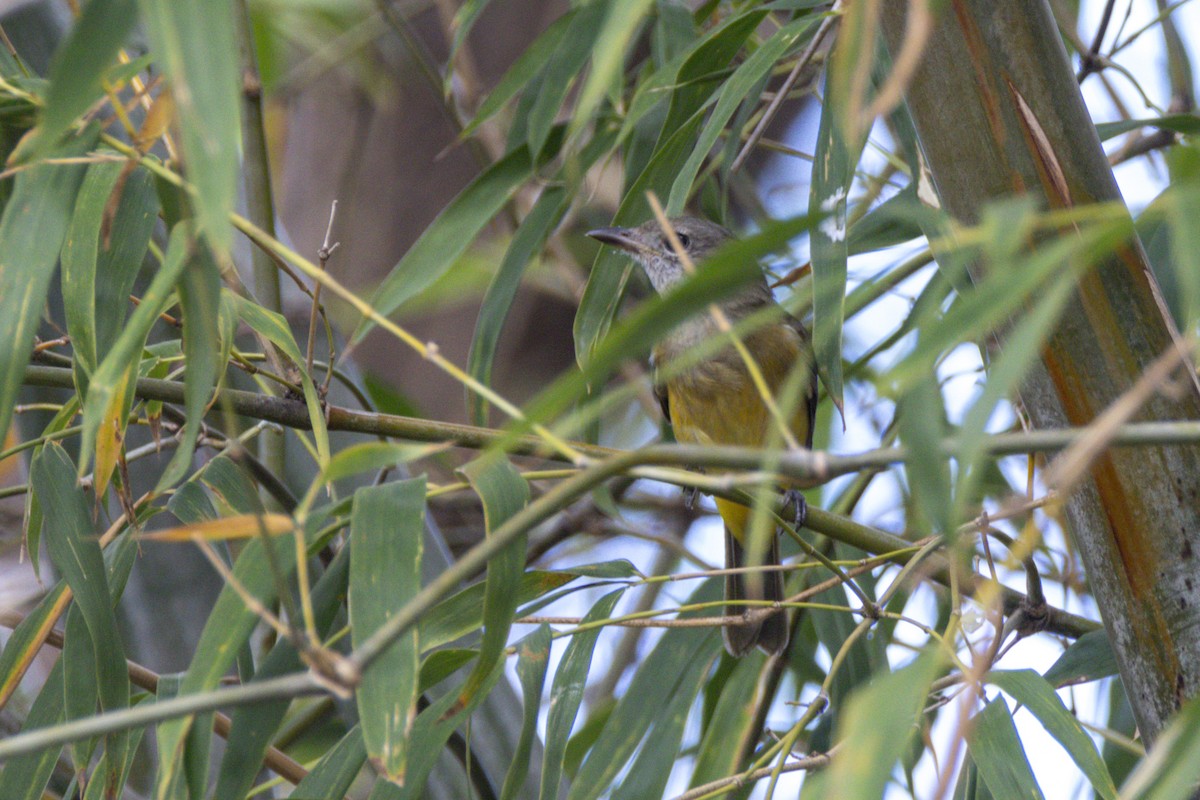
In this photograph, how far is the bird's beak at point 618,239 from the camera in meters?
2.64

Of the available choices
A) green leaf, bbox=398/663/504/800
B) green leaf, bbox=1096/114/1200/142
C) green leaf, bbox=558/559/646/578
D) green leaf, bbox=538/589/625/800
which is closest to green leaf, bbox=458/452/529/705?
green leaf, bbox=398/663/504/800

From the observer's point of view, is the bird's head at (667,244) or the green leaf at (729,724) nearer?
the green leaf at (729,724)

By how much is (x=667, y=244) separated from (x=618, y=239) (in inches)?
35.1

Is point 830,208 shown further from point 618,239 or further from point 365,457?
point 618,239

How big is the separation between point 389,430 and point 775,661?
3.83 ft

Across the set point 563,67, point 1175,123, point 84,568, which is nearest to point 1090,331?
point 1175,123

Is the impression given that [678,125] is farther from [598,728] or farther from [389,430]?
[598,728]

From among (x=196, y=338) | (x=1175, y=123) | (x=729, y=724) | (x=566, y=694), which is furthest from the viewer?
(x=729, y=724)

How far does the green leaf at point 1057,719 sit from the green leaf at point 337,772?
3.16 feet

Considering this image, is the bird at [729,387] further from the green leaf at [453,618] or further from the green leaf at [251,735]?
the green leaf at [251,735]

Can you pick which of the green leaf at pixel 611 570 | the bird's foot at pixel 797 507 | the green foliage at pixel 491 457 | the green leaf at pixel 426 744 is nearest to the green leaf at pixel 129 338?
the green foliage at pixel 491 457

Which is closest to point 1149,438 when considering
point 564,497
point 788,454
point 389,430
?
point 788,454

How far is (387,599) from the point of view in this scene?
1.39m

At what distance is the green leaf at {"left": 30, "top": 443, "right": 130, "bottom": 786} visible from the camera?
1.74 m
